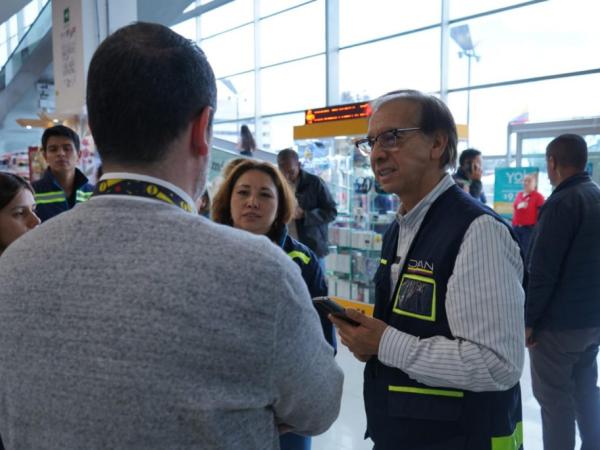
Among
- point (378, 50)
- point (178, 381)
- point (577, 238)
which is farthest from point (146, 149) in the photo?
point (378, 50)

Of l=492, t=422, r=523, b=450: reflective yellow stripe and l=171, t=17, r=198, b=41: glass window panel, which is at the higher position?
l=171, t=17, r=198, b=41: glass window panel

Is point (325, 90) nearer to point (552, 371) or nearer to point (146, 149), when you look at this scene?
point (552, 371)

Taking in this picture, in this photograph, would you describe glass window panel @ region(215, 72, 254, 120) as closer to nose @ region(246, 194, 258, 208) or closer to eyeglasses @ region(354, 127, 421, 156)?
nose @ region(246, 194, 258, 208)

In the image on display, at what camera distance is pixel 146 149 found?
2.56ft

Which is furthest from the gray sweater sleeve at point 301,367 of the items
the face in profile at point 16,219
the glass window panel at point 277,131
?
the glass window panel at point 277,131

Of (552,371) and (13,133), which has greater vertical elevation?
(13,133)

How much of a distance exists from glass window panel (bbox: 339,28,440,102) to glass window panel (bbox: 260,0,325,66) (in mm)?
857

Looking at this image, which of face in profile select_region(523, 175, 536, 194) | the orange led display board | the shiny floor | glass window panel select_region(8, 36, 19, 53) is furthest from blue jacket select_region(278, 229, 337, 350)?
glass window panel select_region(8, 36, 19, 53)

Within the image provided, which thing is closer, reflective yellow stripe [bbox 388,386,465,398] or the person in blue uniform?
reflective yellow stripe [bbox 388,386,465,398]

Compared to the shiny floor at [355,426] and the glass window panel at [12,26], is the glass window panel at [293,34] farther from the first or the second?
the shiny floor at [355,426]

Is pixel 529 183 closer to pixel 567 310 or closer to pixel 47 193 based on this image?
pixel 567 310

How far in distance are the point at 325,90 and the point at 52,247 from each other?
1030 centimetres

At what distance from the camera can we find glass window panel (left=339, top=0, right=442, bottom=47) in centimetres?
873

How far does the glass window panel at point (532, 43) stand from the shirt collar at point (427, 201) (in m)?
6.64
